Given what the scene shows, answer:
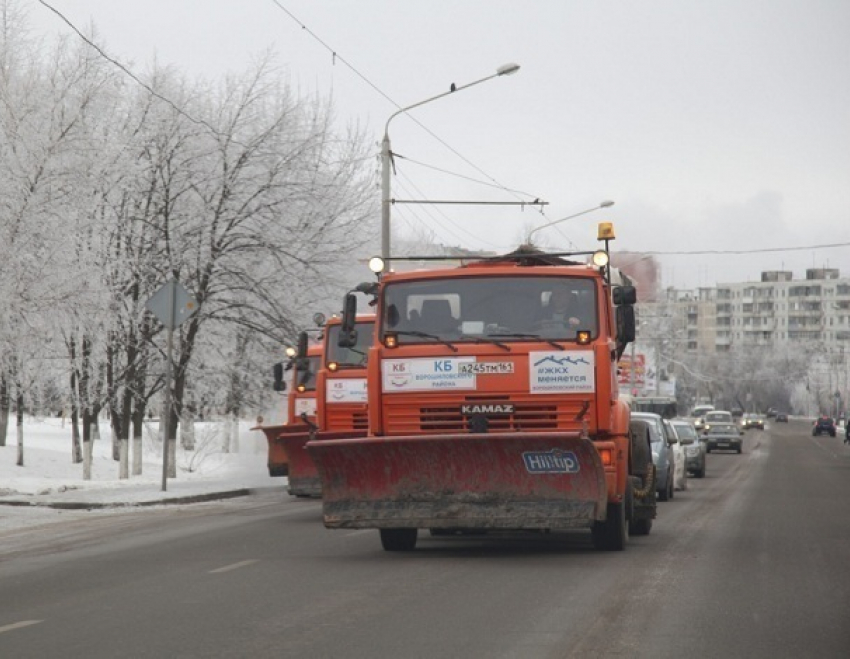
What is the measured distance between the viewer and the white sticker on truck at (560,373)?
14.3 meters

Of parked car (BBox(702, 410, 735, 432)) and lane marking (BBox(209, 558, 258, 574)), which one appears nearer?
lane marking (BBox(209, 558, 258, 574))

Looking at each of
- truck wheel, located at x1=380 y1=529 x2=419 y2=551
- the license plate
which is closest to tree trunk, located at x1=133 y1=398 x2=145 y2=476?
truck wheel, located at x1=380 y1=529 x2=419 y2=551

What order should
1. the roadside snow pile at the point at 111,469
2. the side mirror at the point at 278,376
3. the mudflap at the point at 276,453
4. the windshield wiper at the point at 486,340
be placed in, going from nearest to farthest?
the windshield wiper at the point at 486,340 → the side mirror at the point at 278,376 → the mudflap at the point at 276,453 → the roadside snow pile at the point at 111,469

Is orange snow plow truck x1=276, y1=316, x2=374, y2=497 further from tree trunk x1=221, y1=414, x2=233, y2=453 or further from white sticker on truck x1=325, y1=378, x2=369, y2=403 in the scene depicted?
tree trunk x1=221, y1=414, x2=233, y2=453

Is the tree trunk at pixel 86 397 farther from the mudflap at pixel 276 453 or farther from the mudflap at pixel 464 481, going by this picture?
the mudflap at pixel 464 481

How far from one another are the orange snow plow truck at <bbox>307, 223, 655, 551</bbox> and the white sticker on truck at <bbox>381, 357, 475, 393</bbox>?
0.01m

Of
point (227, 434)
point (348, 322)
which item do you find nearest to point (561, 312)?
point (348, 322)

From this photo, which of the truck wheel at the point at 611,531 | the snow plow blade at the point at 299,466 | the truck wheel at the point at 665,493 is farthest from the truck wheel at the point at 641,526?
the truck wheel at the point at 665,493

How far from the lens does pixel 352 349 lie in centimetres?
2191

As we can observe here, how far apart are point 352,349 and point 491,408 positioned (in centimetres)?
771

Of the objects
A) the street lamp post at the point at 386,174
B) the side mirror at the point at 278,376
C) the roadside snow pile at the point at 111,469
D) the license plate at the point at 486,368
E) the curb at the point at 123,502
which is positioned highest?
the street lamp post at the point at 386,174

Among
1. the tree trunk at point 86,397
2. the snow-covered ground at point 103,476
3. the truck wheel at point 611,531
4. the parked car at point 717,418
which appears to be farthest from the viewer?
the parked car at point 717,418

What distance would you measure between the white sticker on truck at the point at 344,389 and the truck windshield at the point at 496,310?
6077mm

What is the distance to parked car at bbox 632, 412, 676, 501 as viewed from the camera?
26.0m
